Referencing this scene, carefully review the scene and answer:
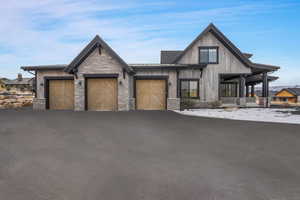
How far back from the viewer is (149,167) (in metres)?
3.40

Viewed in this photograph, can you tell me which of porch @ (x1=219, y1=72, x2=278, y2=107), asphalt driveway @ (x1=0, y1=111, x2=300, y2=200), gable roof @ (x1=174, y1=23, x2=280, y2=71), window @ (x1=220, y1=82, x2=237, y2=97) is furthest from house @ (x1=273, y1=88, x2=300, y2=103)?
asphalt driveway @ (x1=0, y1=111, x2=300, y2=200)

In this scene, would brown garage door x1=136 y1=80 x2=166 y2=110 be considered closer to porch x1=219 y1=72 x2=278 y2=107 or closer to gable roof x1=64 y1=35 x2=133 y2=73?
gable roof x1=64 y1=35 x2=133 y2=73

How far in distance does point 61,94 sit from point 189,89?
12.3m

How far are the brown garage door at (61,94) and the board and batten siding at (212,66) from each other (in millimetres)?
10992

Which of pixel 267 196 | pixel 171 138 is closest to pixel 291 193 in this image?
pixel 267 196

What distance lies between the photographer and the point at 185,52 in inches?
635

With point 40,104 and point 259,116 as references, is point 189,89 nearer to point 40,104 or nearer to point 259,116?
point 259,116

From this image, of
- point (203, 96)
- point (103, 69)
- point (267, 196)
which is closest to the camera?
point (267, 196)

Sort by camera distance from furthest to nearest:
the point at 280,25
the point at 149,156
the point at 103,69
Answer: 1. the point at 280,25
2. the point at 103,69
3. the point at 149,156

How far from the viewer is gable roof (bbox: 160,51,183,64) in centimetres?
1940

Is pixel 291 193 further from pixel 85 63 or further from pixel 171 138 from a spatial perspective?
pixel 85 63

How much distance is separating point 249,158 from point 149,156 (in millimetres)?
2421

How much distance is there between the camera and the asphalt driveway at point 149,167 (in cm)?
252

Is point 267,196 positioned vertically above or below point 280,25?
below
